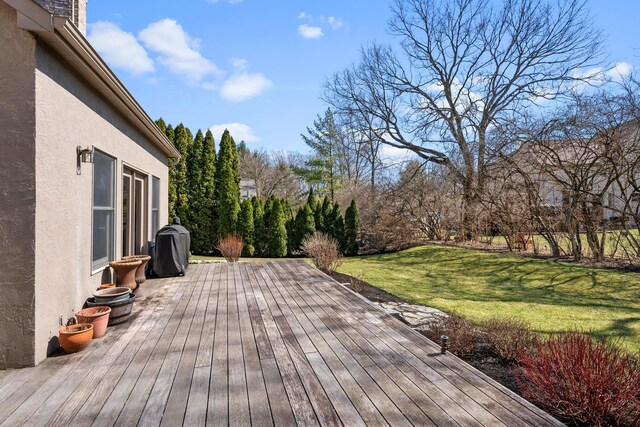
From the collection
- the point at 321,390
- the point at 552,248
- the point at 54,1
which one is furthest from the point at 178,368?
the point at 552,248

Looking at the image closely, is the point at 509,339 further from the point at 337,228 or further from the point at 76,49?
the point at 337,228

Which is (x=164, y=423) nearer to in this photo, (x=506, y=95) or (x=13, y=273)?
(x=13, y=273)

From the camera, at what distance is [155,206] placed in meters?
8.04

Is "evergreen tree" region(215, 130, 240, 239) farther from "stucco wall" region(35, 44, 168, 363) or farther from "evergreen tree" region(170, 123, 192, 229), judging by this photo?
"stucco wall" region(35, 44, 168, 363)

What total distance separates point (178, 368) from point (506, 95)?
58.7ft

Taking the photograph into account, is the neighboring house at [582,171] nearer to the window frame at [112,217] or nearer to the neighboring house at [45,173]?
the window frame at [112,217]

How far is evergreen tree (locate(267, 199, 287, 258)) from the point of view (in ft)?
44.7

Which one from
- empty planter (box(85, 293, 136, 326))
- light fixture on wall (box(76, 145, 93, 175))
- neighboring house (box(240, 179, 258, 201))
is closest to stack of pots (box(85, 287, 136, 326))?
empty planter (box(85, 293, 136, 326))

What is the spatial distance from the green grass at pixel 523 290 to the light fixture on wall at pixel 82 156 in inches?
213

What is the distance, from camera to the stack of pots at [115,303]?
3579 mm

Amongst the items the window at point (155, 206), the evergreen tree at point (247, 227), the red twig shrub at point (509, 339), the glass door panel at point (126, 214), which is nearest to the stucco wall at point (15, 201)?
the glass door panel at point (126, 214)

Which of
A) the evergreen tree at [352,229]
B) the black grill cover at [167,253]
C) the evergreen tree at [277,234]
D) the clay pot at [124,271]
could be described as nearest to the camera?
the clay pot at [124,271]

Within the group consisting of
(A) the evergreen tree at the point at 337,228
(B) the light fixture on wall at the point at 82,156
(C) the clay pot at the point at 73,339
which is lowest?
(C) the clay pot at the point at 73,339

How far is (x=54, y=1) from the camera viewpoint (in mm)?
4820
